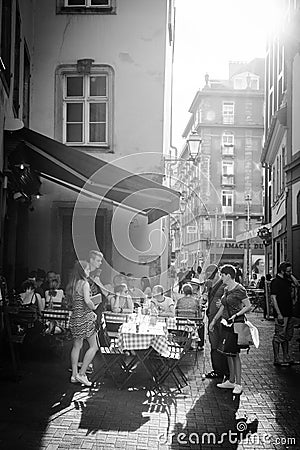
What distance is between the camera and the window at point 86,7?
1312 cm

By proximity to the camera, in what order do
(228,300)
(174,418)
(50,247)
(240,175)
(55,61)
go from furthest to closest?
(240,175) < (55,61) < (50,247) < (228,300) < (174,418)

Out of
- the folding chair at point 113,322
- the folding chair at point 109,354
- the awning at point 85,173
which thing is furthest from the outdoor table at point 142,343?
the awning at point 85,173

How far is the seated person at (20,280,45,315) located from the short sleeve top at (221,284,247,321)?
268cm

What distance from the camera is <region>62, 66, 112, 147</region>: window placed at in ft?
43.4

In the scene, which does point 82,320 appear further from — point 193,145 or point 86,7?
point 86,7

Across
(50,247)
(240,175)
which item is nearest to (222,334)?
(50,247)

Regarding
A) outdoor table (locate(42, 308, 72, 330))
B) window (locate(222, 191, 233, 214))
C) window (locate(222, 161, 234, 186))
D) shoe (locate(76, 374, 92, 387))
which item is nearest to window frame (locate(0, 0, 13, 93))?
outdoor table (locate(42, 308, 72, 330))

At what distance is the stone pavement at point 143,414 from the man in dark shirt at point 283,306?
866mm

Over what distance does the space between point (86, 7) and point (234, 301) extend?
29.1 ft

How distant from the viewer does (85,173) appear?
9070 mm

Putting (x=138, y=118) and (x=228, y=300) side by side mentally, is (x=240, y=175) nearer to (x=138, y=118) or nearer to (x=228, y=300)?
(x=138, y=118)

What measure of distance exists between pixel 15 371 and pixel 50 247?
529 cm

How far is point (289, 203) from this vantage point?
51.4ft

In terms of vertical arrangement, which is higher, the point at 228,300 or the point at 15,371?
the point at 228,300
